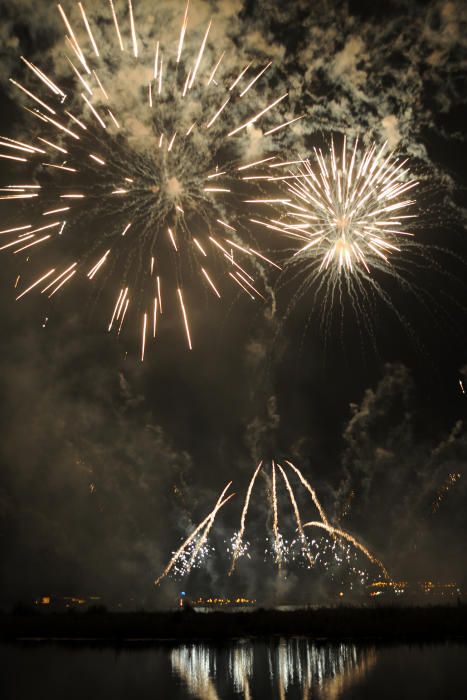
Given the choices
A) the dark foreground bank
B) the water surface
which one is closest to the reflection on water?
the water surface

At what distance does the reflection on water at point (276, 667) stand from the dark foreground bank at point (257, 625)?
8.71ft

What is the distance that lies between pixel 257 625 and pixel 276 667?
43.9 ft

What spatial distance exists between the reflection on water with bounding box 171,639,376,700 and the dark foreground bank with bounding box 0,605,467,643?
2654mm

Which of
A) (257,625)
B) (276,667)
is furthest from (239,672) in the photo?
(257,625)

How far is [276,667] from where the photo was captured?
21.3 metres

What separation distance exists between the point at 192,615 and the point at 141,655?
10770 mm

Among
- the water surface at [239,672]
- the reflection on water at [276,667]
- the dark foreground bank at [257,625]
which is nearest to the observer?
the water surface at [239,672]

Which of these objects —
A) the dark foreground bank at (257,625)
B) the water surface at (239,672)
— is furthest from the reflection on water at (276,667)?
the dark foreground bank at (257,625)

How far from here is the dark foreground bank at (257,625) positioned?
1197 inches

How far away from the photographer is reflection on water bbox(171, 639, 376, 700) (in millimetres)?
16984

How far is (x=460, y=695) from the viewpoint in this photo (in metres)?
14.9

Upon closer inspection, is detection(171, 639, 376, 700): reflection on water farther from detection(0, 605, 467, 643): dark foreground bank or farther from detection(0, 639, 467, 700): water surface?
detection(0, 605, 467, 643): dark foreground bank

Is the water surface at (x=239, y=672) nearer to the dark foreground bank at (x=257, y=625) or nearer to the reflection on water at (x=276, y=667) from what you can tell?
the reflection on water at (x=276, y=667)

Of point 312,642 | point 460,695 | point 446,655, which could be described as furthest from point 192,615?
point 460,695
